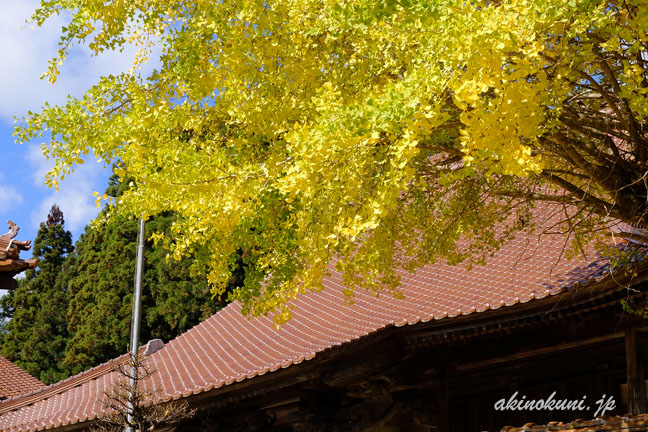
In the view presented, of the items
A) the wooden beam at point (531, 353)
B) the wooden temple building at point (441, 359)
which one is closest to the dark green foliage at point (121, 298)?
the wooden temple building at point (441, 359)

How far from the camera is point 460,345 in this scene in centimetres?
779

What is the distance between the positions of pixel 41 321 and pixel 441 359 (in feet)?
65.3

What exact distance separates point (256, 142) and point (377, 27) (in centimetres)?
145

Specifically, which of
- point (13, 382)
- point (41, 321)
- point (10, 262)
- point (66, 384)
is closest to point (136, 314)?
point (10, 262)

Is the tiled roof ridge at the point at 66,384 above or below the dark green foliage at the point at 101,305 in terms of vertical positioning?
below

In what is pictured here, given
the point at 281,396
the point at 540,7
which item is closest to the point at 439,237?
the point at 540,7

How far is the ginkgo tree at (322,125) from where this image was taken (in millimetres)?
4449

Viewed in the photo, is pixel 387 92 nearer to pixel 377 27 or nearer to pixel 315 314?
pixel 377 27

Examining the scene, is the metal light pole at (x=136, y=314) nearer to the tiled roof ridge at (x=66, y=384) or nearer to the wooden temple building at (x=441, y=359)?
the wooden temple building at (x=441, y=359)

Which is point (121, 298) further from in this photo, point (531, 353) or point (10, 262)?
point (531, 353)

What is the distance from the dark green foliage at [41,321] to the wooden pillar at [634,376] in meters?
18.9

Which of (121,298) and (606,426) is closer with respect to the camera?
(606,426)
